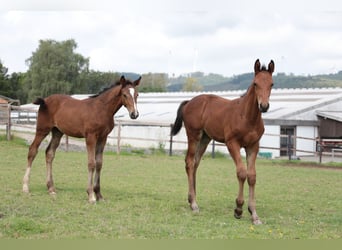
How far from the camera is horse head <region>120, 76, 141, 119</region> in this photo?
7902 mm

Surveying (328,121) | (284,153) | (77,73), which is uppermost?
(77,73)

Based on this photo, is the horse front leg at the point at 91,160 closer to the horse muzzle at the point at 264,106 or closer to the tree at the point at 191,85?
the horse muzzle at the point at 264,106

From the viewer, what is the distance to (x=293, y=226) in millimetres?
6395

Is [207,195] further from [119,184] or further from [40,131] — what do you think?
[40,131]

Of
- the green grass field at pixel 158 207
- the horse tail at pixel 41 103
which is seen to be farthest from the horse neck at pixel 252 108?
the horse tail at pixel 41 103

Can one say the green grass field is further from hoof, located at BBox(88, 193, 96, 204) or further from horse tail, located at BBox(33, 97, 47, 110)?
horse tail, located at BBox(33, 97, 47, 110)

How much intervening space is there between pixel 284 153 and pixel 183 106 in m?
20.7

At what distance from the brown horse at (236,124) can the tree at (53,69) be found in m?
49.0

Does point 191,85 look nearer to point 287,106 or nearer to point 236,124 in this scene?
point 287,106

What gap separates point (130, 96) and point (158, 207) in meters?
1.89

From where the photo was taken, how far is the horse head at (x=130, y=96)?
7902 mm

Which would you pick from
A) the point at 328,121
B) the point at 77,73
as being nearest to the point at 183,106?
the point at 328,121

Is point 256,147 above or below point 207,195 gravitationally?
above

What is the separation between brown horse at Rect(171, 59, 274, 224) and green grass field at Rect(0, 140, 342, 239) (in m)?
0.59
